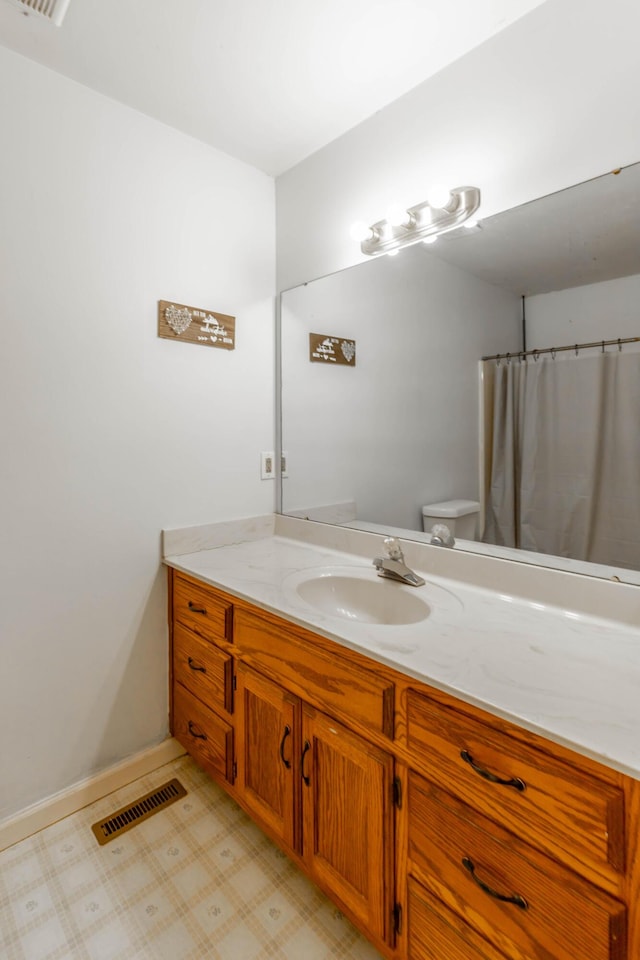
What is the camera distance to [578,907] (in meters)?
0.67

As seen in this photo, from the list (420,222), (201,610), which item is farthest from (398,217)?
(201,610)

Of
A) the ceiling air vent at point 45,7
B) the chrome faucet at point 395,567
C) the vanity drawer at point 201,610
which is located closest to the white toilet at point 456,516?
the chrome faucet at point 395,567

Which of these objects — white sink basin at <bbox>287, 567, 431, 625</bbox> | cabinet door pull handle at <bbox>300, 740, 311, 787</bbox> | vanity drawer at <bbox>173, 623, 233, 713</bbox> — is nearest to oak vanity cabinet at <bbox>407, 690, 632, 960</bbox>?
cabinet door pull handle at <bbox>300, 740, 311, 787</bbox>

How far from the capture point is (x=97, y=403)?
1482 mm

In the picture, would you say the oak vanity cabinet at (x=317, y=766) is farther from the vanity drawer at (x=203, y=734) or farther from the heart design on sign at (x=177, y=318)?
the heart design on sign at (x=177, y=318)

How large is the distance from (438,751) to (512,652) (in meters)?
0.25

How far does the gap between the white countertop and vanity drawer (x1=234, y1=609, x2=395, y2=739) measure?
0.21 ft

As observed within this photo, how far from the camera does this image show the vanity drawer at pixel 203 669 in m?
1.39

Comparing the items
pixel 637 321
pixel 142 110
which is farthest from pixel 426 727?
pixel 142 110

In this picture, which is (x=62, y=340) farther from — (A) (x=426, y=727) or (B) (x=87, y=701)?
(A) (x=426, y=727)

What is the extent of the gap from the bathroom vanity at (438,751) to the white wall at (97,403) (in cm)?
34

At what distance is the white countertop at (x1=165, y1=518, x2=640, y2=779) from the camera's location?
2.27ft

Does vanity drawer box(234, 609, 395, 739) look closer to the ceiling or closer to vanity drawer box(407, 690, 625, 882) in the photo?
vanity drawer box(407, 690, 625, 882)

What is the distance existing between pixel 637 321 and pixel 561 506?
48 cm
